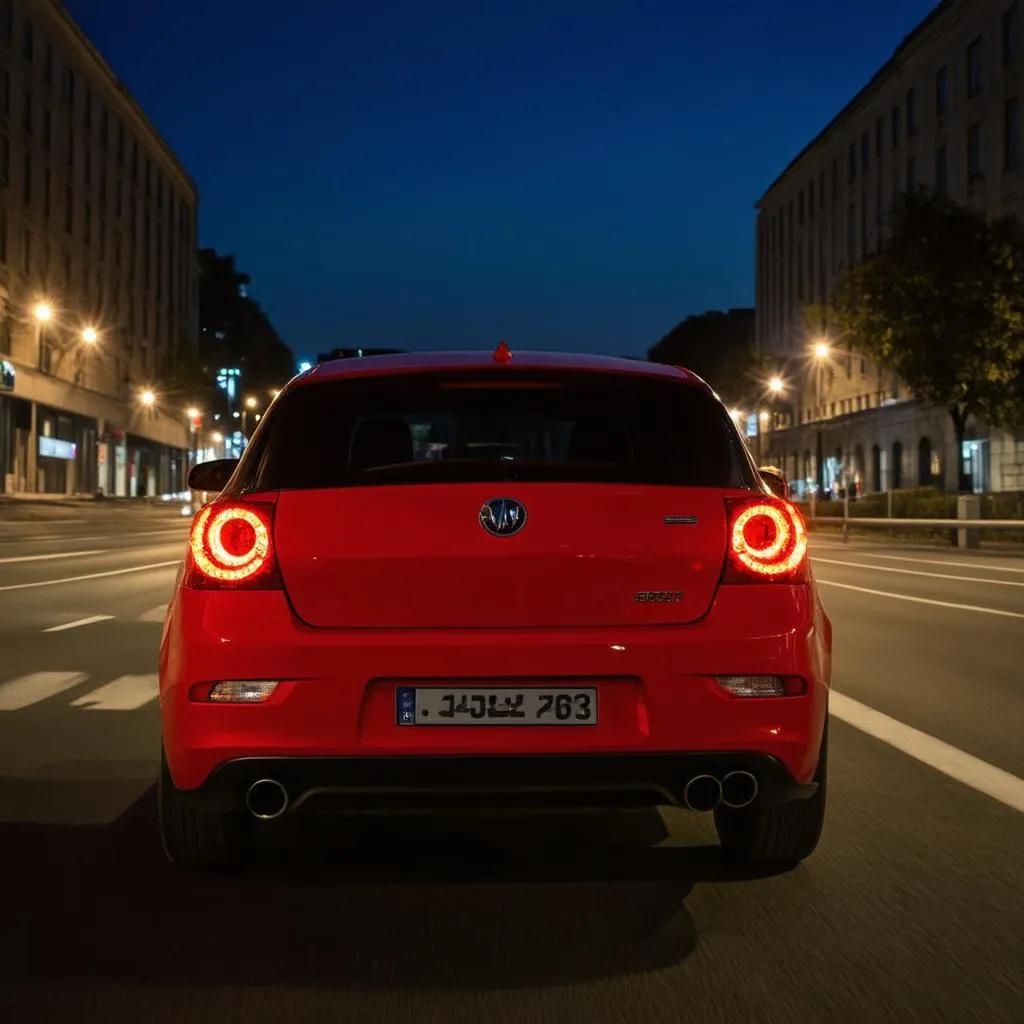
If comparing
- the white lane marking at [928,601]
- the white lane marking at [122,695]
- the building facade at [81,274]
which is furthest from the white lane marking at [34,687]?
the building facade at [81,274]

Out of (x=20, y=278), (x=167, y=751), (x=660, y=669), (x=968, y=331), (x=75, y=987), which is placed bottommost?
(x=75, y=987)

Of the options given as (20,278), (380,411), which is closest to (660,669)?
(380,411)

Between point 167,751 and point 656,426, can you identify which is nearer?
point 167,751

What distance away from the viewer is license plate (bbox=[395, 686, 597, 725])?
4.08 metres

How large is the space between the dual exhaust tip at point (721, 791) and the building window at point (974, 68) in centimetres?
6093

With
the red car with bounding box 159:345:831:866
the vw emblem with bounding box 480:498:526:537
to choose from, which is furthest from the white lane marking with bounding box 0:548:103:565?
the vw emblem with bounding box 480:498:526:537

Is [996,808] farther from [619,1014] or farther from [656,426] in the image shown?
[619,1014]

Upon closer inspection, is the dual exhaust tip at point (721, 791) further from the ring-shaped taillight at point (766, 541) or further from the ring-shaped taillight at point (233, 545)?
the ring-shaped taillight at point (233, 545)

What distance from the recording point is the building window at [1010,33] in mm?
55344

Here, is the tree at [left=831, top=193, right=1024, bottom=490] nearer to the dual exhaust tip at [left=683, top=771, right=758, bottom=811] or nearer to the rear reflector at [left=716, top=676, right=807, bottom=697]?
the rear reflector at [left=716, top=676, right=807, bottom=697]

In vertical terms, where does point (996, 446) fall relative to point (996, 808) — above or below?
above

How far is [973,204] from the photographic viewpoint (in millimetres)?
58719

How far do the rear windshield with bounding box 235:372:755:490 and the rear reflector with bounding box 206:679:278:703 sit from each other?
603 mm

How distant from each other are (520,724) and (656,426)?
112cm
